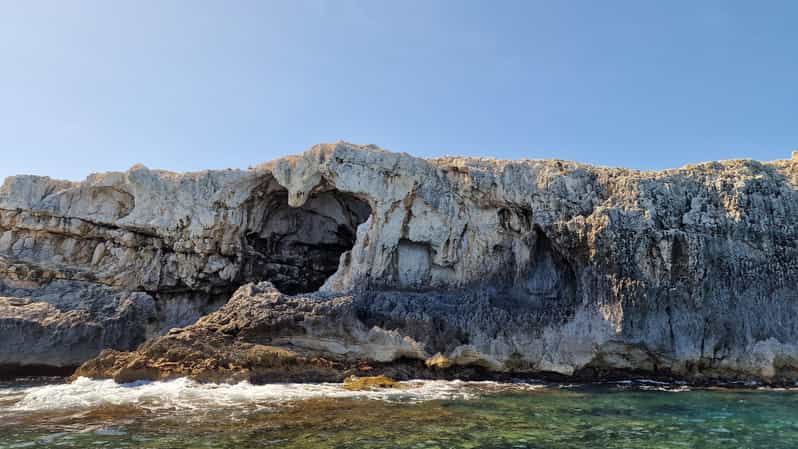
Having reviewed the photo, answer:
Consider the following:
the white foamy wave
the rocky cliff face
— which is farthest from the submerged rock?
the rocky cliff face

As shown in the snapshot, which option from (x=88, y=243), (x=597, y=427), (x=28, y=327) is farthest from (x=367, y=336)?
(x=88, y=243)

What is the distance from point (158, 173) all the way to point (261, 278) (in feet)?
Result: 23.0

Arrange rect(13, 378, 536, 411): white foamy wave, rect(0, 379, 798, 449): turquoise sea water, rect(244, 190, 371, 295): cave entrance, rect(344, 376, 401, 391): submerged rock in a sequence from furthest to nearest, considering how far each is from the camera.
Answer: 1. rect(244, 190, 371, 295): cave entrance
2. rect(344, 376, 401, 391): submerged rock
3. rect(13, 378, 536, 411): white foamy wave
4. rect(0, 379, 798, 449): turquoise sea water

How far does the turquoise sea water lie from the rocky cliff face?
181 cm

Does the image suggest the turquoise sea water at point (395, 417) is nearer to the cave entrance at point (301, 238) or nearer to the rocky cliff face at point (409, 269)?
the rocky cliff face at point (409, 269)

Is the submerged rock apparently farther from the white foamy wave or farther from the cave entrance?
the cave entrance

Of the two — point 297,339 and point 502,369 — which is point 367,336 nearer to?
point 297,339

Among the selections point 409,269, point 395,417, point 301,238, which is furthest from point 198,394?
point 301,238

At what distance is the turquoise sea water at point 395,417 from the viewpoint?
9.72 metres

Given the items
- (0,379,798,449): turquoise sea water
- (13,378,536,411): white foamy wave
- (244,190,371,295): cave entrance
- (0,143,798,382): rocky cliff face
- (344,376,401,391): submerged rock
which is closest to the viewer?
(0,379,798,449): turquoise sea water

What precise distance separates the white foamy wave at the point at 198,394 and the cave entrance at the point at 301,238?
34.5 ft

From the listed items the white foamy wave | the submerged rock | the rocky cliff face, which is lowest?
the white foamy wave

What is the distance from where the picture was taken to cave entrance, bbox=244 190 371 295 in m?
26.5

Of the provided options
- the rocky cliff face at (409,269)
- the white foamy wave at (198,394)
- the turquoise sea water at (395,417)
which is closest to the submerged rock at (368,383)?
the white foamy wave at (198,394)
